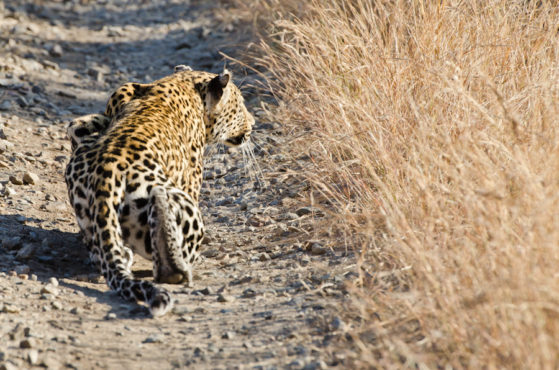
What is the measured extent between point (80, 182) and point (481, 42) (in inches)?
131

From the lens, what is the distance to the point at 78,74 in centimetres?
1117

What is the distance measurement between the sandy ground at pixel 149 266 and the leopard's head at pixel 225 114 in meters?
0.36

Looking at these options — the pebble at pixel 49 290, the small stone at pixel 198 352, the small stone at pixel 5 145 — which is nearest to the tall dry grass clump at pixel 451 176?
the small stone at pixel 198 352

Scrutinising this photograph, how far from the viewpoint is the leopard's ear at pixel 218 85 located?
6.67 meters

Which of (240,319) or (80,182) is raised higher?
(80,182)

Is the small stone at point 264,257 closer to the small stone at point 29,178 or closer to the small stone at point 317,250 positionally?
the small stone at point 317,250

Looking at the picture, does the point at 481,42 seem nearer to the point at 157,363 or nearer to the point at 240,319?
the point at 240,319

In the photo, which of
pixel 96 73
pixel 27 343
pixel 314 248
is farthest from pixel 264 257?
pixel 96 73

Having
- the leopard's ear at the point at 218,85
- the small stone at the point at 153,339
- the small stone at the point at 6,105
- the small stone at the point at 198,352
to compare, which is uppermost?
the leopard's ear at the point at 218,85

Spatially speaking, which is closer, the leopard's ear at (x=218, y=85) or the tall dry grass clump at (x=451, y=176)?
the tall dry grass clump at (x=451, y=176)

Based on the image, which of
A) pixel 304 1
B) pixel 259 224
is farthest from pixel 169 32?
pixel 259 224

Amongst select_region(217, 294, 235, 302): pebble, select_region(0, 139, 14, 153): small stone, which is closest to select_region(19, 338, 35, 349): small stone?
select_region(217, 294, 235, 302): pebble

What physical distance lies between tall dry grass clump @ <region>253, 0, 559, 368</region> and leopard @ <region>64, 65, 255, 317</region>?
3.46 feet

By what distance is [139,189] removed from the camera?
17.1 ft
